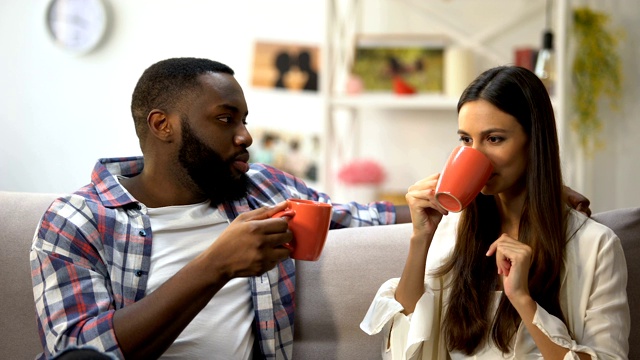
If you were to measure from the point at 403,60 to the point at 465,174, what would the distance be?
9.04 feet

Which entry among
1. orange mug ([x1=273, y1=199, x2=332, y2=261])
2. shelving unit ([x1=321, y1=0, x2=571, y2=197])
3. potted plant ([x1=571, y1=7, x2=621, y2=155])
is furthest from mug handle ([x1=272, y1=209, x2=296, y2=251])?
potted plant ([x1=571, y1=7, x2=621, y2=155])

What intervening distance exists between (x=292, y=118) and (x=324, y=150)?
475 millimetres

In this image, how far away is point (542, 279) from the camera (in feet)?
5.29

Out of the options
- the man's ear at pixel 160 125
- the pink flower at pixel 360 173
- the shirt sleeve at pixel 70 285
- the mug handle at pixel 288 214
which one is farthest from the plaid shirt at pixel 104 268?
the pink flower at pixel 360 173

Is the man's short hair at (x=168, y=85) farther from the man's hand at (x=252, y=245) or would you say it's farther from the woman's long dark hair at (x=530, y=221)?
the woman's long dark hair at (x=530, y=221)

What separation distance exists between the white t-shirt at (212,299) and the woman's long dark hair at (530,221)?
0.47 metres

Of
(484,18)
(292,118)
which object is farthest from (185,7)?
(484,18)

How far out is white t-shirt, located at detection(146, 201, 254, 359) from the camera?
1.74 metres

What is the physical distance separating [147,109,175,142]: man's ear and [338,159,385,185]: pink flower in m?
2.25

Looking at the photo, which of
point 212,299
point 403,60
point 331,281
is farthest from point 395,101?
point 212,299

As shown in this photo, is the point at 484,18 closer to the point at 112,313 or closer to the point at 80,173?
the point at 80,173

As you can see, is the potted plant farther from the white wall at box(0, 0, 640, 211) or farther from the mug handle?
the mug handle

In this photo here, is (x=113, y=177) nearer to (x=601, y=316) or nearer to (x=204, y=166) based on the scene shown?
(x=204, y=166)

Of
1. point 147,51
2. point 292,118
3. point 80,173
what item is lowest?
point 80,173
